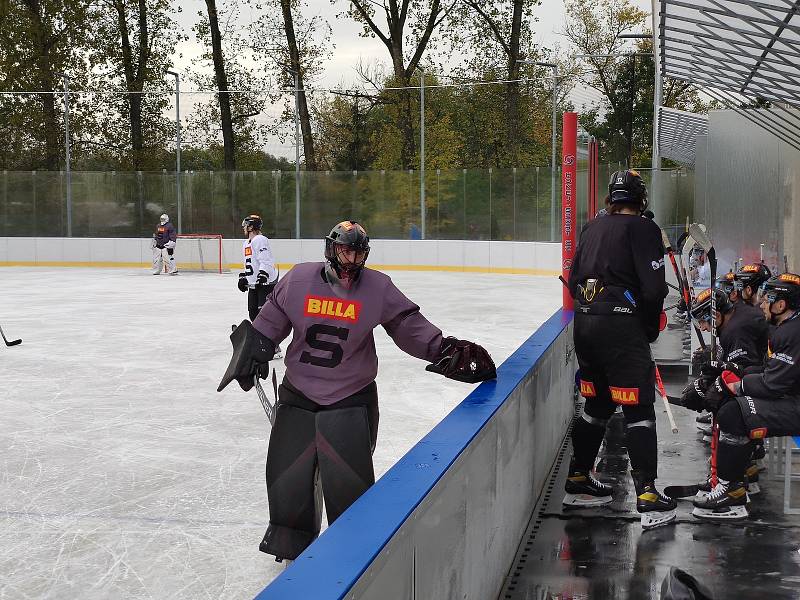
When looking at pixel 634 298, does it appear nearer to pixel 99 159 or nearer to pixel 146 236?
pixel 146 236

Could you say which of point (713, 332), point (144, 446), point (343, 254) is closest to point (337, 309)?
point (343, 254)

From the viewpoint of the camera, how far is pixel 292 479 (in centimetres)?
371

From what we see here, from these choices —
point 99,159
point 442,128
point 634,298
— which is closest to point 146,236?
point 99,159

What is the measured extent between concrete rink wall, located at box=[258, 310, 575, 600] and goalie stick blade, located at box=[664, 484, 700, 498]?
2.14 ft

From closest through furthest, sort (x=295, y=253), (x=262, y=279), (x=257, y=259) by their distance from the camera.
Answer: (x=257, y=259), (x=262, y=279), (x=295, y=253)

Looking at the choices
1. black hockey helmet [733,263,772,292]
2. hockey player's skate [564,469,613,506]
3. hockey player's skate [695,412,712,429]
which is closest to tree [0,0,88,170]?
hockey player's skate [695,412,712,429]

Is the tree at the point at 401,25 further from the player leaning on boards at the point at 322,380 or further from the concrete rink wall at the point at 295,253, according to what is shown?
the player leaning on boards at the point at 322,380

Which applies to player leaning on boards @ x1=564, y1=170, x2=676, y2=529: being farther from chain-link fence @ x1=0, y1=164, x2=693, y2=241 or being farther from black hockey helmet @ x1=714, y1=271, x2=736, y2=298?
chain-link fence @ x1=0, y1=164, x2=693, y2=241

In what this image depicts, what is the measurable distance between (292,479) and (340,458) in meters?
0.21

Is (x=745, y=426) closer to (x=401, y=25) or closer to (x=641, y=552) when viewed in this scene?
(x=641, y=552)

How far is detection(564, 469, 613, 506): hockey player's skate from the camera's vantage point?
4.86m

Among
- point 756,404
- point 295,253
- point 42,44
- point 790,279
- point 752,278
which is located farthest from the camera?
point 42,44

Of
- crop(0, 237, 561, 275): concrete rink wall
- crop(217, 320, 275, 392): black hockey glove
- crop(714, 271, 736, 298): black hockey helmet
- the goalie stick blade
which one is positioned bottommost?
the goalie stick blade

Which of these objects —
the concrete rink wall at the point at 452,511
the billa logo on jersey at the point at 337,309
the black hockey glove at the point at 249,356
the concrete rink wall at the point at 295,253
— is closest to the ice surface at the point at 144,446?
the black hockey glove at the point at 249,356
